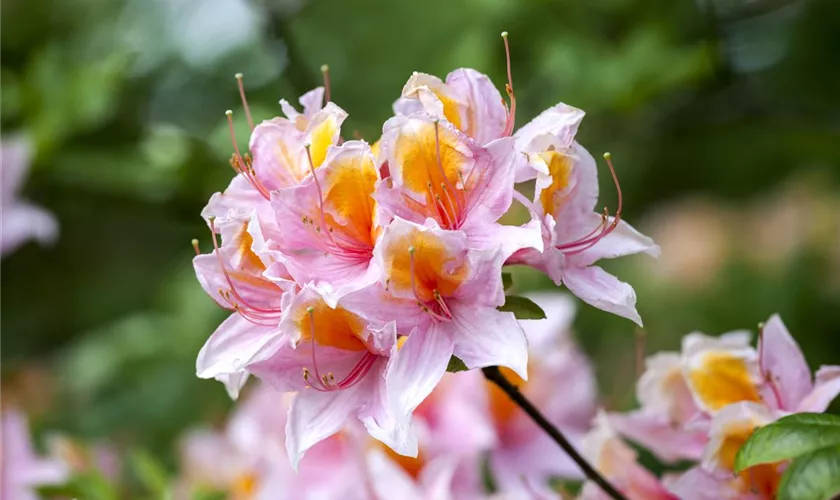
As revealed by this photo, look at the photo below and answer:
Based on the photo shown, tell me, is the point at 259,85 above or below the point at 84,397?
above

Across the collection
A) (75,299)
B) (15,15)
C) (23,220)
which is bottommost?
(75,299)

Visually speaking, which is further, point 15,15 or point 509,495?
point 15,15

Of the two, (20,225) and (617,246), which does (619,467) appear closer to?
(617,246)

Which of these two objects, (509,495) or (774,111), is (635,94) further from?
(509,495)

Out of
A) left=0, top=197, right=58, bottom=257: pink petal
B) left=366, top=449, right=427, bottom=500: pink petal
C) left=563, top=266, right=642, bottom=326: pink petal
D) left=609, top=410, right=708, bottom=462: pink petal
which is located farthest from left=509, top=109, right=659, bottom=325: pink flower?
left=0, top=197, right=58, bottom=257: pink petal

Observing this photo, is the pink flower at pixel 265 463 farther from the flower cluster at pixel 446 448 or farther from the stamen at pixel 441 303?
the stamen at pixel 441 303

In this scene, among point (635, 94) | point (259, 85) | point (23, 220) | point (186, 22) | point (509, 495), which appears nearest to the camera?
point (509, 495)

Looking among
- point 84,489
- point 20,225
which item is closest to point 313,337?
point 84,489

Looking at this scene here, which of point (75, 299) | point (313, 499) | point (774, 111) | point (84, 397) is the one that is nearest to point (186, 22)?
point (84, 397)

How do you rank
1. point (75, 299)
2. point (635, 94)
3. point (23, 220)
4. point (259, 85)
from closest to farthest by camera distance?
point (23, 220) → point (635, 94) → point (259, 85) → point (75, 299)
